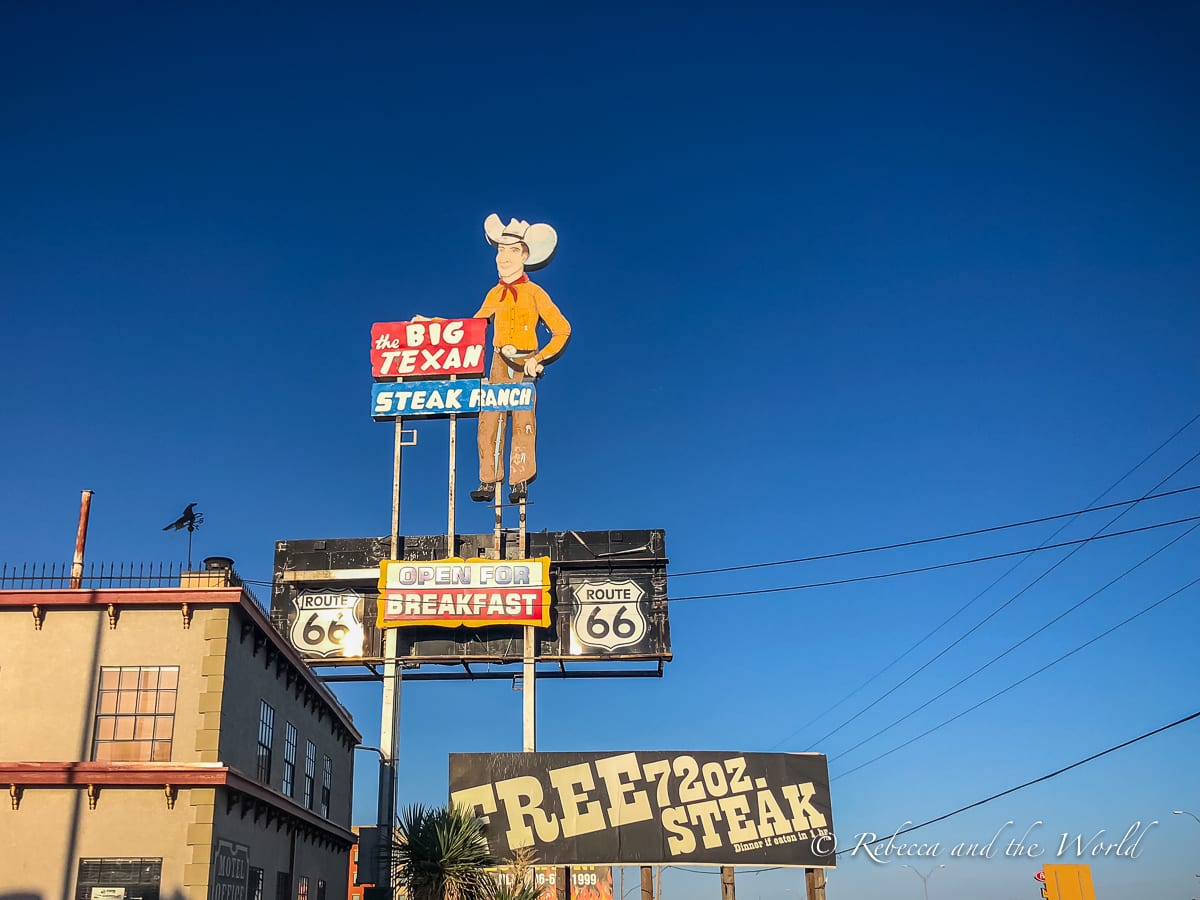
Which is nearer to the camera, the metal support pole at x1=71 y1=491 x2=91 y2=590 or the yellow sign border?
the metal support pole at x1=71 y1=491 x2=91 y2=590

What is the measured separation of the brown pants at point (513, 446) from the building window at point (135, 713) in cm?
1840

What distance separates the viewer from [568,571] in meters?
39.5

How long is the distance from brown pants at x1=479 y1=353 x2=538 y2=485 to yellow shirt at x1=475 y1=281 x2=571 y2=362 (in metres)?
1.60

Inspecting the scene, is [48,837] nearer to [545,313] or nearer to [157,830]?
[157,830]

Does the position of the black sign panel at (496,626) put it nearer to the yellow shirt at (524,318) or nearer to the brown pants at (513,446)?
the brown pants at (513,446)

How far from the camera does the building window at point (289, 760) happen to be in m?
28.0

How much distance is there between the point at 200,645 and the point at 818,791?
738 inches

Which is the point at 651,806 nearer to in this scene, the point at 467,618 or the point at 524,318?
the point at 467,618

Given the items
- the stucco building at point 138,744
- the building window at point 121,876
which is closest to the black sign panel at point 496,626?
the stucco building at point 138,744

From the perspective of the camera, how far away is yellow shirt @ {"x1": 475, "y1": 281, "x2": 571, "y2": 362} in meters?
41.3

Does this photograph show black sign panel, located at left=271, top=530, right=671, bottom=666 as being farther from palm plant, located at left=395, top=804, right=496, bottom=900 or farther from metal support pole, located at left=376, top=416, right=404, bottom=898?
palm plant, located at left=395, top=804, right=496, bottom=900

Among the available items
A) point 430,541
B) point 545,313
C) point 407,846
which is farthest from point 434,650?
point 545,313

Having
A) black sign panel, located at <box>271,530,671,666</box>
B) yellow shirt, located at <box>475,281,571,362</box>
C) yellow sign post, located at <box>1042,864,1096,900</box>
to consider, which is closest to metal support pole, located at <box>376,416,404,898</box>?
black sign panel, located at <box>271,530,671,666</box>

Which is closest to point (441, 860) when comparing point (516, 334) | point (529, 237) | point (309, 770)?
point (309, 770)
